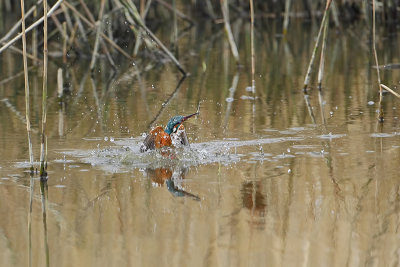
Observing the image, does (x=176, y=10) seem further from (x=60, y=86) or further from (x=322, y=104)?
(x=322, y=104)

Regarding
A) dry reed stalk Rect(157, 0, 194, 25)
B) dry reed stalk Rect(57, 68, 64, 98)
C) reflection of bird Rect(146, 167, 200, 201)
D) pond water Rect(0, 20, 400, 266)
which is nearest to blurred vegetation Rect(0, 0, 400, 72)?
dry reed stalk Rect(157, 0, 194, 25)

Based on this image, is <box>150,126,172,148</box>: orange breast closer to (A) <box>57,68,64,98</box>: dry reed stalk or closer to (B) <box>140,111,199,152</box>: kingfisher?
(B) <box>140,111,199,152</box>: kingfisher

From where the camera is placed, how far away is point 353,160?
18.3ft

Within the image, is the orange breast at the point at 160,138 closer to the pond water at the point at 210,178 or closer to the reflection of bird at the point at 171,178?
the pond water at the point at 210,178

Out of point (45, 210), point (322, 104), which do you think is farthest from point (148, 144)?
point (322, 104)

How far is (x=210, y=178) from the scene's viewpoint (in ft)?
17.1

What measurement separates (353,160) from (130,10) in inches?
167

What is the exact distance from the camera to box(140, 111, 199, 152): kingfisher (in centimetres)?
589

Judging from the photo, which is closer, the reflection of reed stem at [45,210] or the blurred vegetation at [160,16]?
the reflection of reed stem at [45,210]

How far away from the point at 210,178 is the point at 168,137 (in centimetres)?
82

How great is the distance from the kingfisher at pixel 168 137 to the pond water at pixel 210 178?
10 centimetres

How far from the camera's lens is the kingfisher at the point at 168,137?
5.89 metres

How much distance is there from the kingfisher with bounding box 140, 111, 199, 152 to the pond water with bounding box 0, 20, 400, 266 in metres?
0.10

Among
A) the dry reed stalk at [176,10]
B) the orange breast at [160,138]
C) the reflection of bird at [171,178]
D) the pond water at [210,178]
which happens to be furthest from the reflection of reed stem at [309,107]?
the dry reed stalk at [176,10]
